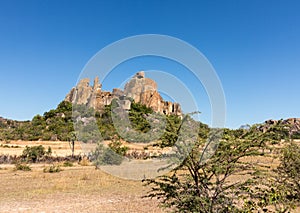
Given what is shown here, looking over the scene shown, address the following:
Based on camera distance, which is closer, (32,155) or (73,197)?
(73,197)

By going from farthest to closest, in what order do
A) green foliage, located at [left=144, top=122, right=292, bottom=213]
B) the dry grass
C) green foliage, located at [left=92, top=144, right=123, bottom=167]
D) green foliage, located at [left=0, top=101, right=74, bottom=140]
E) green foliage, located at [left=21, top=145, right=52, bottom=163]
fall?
green foliage, located at [left=0, top=101, right=74, bottom=140] < green foliage, located at [left=21, top=145, right=52, bottom=163] < green foliage, located at [left=92, top=144, right=123, bottom=167] < the dry grass < green foliage, located at [left=144, top=122, right=292, bottom=213]

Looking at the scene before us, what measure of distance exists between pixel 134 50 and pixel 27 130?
48.0 m

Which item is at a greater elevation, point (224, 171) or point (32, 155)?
point (224, 171)

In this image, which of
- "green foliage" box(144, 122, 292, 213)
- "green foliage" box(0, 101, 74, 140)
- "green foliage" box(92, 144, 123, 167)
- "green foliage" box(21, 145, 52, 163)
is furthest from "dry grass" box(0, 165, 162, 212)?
"green foliage" box(0, 101, 74, 140)

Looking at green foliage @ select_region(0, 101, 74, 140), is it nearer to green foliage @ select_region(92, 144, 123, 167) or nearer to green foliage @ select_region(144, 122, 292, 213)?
green foliage @ select_region(92, 144, 123, 167)

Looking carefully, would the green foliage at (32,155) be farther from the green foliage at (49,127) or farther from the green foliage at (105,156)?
the green foliage at (49,127)

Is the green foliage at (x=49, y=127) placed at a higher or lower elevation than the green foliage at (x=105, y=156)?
higher

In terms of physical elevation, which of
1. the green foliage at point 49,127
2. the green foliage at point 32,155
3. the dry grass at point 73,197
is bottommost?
the dry grass at point 73,197

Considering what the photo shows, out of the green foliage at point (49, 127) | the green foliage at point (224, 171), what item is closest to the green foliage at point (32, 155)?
the green foliage at point (49, 127)

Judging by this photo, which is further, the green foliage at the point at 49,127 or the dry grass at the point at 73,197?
the green foliage at the point at 49,127

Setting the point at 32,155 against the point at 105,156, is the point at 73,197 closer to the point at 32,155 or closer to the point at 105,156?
the point at 105,156

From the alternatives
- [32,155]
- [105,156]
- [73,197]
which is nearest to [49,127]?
[32,155]

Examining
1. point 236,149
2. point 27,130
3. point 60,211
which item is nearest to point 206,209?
point 236,149

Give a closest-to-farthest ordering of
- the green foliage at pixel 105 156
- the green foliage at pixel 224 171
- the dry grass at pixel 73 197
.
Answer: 1. the green foliage at pixel 224 171
2. the dry grass at pixel 73 197
3. the green foliage at pixel 105 156
